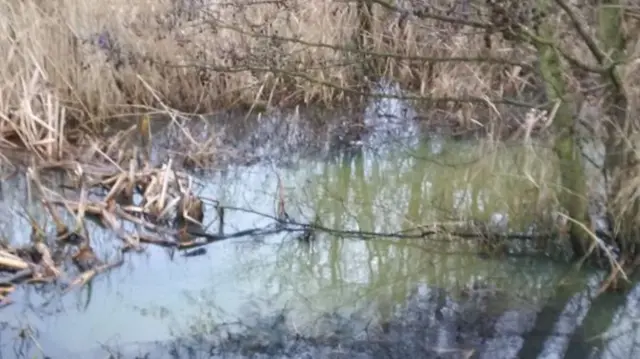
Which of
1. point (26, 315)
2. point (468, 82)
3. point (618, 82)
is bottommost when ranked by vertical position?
point (26, 315)

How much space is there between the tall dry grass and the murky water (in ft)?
3.14

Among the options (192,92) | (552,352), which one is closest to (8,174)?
(192,92)

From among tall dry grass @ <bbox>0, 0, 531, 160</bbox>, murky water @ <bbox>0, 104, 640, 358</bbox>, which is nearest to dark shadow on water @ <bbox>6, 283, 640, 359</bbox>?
murky water @ <bbox>0, 104, 640, 358</bbox>

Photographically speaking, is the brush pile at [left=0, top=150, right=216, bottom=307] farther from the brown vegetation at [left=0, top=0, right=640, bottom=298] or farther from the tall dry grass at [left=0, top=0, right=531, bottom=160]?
the tall dry grass at [left=0, top=0, right=531, bottom=160]

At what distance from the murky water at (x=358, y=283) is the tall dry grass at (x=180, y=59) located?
96cm

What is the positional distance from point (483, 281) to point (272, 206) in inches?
55.4

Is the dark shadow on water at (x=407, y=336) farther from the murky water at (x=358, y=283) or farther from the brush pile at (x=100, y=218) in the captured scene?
the brush pile at (x=100, y=218)

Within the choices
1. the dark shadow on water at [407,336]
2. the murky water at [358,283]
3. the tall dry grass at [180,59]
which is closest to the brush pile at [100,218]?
the murky water at [358,283]

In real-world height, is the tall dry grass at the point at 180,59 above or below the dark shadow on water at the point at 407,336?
above

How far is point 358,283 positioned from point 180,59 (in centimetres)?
292

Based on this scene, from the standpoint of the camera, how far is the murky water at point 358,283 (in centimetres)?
374

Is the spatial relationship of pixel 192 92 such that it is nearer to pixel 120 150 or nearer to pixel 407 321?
pixel 120 150

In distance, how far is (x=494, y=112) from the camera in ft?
17.0

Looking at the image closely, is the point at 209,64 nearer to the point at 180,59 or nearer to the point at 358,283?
the point at 180,59
